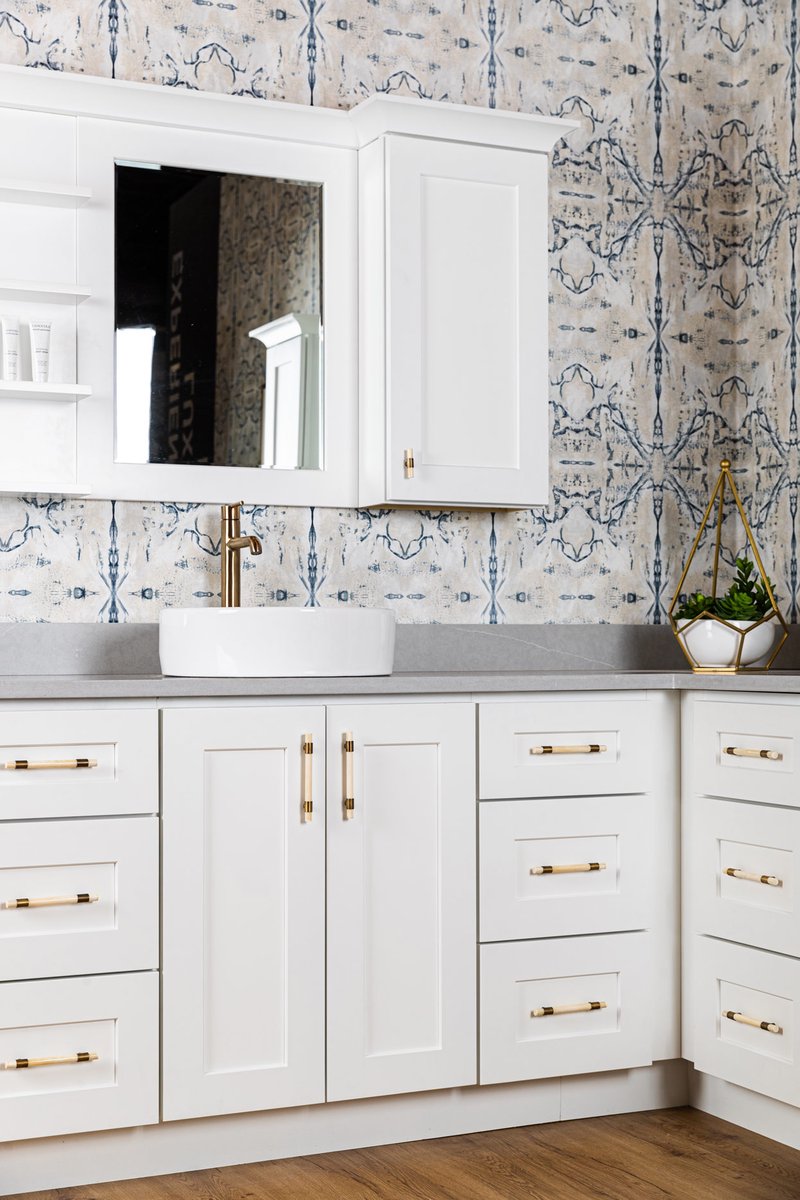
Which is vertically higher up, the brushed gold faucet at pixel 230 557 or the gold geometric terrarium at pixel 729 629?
the brushed gold faucet at pixel 230 557

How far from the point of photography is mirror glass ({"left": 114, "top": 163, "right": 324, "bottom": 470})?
2811mm

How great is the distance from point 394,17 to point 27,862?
199 centimetres

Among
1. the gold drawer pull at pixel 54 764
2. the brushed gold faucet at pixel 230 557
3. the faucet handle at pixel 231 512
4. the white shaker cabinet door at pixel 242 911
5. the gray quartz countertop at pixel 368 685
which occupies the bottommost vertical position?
the white shaker cabinet door at pixel 242 911

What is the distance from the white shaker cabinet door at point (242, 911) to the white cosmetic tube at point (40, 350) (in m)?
0.76

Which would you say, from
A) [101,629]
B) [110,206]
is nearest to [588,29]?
[110,206]

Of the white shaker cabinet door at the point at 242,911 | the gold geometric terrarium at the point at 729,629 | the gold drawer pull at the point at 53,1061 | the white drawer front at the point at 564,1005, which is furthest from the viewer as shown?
the gold geometric terrarium at the point at 729,629

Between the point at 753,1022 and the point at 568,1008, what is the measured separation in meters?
0.33

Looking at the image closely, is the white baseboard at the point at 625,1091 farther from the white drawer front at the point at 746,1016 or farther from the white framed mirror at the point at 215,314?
the white framed mirror at the point at 215,314

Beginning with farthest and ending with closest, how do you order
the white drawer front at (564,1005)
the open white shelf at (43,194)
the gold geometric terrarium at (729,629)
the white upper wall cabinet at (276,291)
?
the gold geometric terrarium at (729,629) < the white upper wall cabinet at (276,291) < the open white shelf at (43,194) < the white drawer front at (564,1005)

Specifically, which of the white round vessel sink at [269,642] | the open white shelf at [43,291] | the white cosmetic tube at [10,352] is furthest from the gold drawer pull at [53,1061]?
the open white shelf at [43,291]

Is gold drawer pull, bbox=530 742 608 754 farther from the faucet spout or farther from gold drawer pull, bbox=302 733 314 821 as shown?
the faucet spout

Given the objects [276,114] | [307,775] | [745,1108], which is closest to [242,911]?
[307,775]

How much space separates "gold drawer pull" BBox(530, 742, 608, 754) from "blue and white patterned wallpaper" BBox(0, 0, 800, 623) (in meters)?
0.55

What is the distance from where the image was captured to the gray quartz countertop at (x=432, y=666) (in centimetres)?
234
